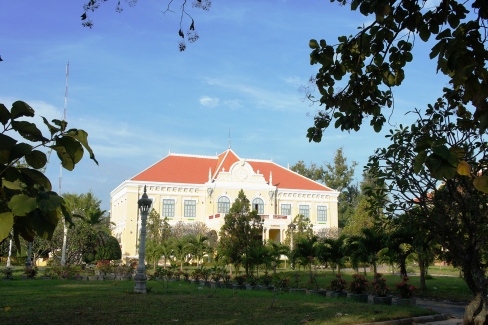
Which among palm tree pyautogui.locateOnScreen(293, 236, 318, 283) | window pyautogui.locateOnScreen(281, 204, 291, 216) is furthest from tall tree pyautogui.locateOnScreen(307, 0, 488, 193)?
window pyautogui.locateOnScreen(281, 204, 291, 216)

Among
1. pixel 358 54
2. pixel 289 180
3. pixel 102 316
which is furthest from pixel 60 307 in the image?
pixel 289 180

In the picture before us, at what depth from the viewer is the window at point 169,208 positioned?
1737 inches

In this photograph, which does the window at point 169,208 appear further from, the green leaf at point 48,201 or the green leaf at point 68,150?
the green leaf at point 48,201

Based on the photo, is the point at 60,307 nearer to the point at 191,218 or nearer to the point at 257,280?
the point at 257,280

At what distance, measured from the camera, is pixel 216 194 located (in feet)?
148

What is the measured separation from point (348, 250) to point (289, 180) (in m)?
33.0

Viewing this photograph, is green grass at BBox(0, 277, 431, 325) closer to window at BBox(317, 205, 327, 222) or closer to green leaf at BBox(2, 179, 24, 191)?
green leaf at BBox(2, 179, 24, 191)

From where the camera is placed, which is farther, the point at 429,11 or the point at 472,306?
the point at 472,306

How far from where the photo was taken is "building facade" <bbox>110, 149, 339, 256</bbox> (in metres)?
43.3

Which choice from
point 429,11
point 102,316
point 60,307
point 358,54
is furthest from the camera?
point 60,307

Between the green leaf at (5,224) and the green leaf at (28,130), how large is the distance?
34 centimetres

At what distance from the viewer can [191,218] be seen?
44938 millimetres

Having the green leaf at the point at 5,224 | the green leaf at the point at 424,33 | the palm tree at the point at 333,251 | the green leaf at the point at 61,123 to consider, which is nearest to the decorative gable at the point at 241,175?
the palm tree at the point at 333,251

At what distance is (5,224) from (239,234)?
18.8 meters
